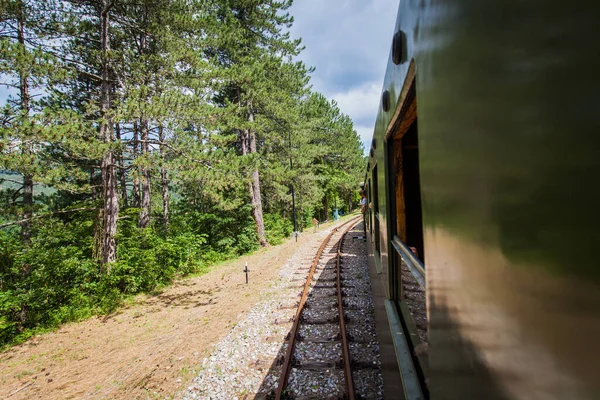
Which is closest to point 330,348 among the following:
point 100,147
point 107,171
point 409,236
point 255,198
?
point 409,236

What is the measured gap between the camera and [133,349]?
6250 mm

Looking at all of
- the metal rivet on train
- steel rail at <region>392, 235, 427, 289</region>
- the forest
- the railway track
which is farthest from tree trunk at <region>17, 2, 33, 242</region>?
steel rail at <region>392, 235, 427, 289</region>

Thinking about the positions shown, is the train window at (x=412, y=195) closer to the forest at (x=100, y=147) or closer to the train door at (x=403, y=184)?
the train door at (x=403, y=184)

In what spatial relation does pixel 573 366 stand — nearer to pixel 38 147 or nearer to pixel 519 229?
pixel 519 229

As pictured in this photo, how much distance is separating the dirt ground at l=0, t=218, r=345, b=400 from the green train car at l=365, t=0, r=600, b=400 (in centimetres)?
480

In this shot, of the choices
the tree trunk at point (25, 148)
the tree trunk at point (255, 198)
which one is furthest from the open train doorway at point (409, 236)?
the tree trunk at point (255, 198)

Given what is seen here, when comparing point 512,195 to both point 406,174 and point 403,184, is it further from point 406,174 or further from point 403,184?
point 406,174

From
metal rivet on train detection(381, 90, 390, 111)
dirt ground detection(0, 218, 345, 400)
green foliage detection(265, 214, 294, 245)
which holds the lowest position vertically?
dirt ground detection(0, 218, 345, 400)

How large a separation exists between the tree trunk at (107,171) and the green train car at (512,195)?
30.7 feet

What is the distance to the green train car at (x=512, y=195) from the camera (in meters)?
0.43

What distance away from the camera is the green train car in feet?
1.42

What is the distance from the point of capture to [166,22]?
977 cm

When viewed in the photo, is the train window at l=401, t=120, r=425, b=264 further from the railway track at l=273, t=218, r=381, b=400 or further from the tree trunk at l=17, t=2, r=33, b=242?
the tree trunk at l=17, t=2, r=33, b=242

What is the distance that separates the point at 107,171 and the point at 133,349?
542cm
